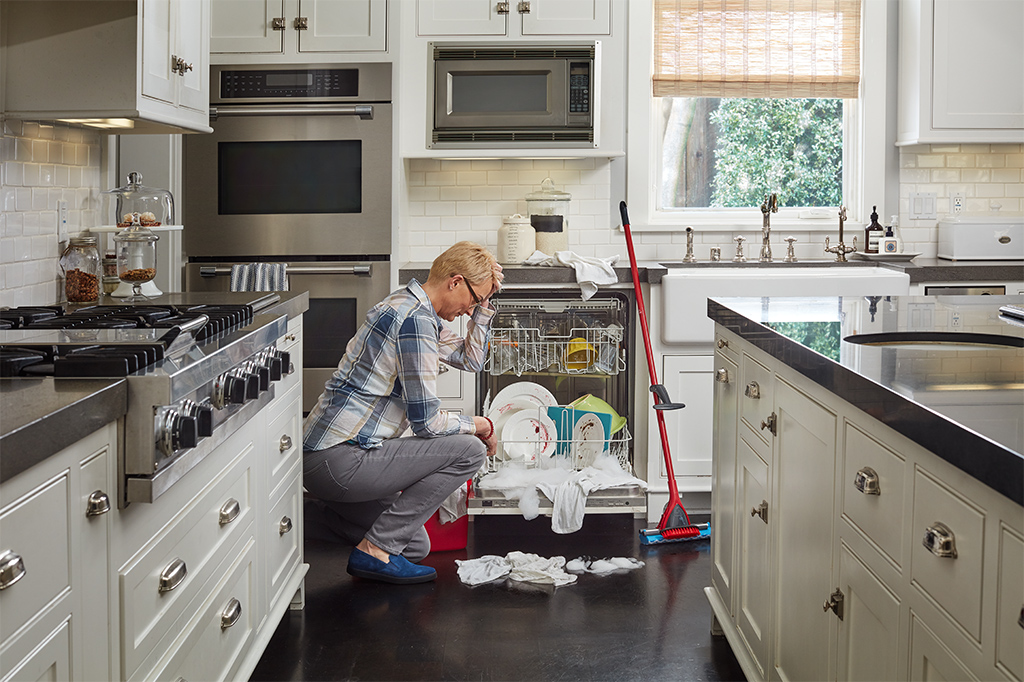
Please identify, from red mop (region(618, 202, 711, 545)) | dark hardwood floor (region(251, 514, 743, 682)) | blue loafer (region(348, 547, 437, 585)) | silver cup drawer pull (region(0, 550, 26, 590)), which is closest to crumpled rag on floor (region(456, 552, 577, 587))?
dark hardwood floor (region(251, 514, 743, 682))

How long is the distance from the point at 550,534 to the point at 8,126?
89.2 inches

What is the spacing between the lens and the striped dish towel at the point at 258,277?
3273 millimetres

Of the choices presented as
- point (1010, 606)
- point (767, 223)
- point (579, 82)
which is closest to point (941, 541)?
point (1010, 606)

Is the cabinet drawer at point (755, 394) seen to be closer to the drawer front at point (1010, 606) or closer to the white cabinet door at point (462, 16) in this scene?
the drawer front at point (1010, 606)

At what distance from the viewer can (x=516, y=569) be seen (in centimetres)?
322

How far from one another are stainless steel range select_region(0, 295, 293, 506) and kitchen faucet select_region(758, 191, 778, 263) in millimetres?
2625

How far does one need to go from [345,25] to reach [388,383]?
166cm

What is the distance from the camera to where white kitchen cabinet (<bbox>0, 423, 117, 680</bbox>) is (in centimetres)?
114

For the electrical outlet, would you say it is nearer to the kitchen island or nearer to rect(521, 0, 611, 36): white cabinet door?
rect(521, 0, 611, 36): white cabinet door

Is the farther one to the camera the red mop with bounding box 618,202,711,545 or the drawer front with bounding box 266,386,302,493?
the red mop with bounding box 618,202,711,545

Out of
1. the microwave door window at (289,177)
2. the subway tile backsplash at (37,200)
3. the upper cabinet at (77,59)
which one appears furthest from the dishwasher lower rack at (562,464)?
the upper cabinet at (77,59)

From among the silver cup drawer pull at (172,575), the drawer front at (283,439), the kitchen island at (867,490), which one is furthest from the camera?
the drawer front at (283,439)

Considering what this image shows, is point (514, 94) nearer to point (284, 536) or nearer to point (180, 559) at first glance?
point (284, 536)

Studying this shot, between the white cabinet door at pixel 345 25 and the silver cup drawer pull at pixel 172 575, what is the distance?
261cm
